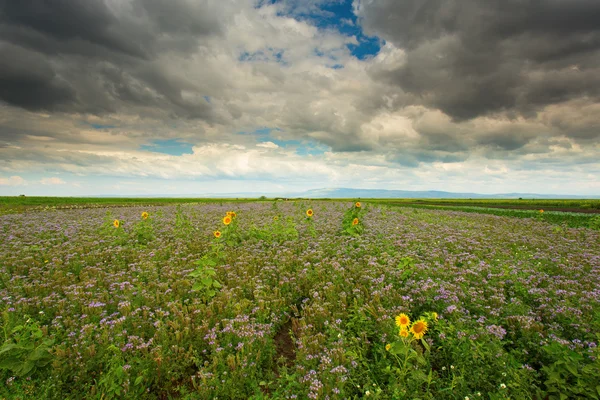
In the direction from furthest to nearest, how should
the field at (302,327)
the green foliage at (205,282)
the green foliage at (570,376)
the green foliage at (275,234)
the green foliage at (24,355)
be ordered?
the green foliage at (275,234) → the green foliage at (205,282) → the green foliage at (24,355) → the field at (302,327) → the green foliage at (570,376)

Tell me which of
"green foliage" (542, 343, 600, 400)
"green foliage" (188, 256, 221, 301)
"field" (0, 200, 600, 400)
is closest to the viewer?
"green foliage" (542, 343, 600, 400)

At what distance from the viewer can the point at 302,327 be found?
17.2 feet

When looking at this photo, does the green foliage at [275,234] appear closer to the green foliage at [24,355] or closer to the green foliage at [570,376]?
the green foliage at [24,355]

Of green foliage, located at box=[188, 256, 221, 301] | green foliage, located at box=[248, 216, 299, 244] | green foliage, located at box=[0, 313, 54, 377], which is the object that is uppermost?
green foliage, located at box=[248, 216, 299, 244]

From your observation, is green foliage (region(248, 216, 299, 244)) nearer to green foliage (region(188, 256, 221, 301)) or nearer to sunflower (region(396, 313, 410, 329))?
green foliage (region(188, 256, 221, 301))

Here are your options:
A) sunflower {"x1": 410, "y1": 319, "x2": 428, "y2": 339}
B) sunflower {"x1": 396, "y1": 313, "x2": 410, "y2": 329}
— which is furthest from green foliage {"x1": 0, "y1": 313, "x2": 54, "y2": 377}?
sunflower {"x1": 410, "y1": 319, "x2": 428, "y2": 339}

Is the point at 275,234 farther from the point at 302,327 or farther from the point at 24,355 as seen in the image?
the point at 24,355

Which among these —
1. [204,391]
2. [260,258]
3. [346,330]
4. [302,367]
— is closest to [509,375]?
[346,330]

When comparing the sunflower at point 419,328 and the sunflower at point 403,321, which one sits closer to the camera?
the sunflower at point 419,328

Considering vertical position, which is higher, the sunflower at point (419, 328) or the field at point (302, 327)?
the sunflower at point (419, 328)

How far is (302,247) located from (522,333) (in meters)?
6.85

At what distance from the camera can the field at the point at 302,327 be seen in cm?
389

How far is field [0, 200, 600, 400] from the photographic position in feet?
12.8

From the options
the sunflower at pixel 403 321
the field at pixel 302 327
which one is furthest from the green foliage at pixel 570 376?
the sunflower at pixel 403 321
